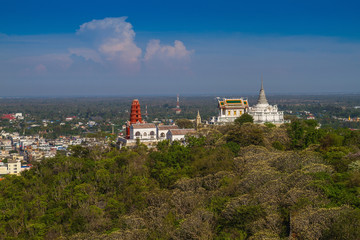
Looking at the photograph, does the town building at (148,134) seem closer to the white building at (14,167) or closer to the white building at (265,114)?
the white building at (265,114)

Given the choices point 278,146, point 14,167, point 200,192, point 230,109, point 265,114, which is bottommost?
point 14,167

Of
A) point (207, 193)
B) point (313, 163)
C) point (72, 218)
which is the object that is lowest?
point (72, 218)

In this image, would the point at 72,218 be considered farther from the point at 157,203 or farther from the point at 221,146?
the point at 221,146

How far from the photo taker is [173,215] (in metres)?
21.8

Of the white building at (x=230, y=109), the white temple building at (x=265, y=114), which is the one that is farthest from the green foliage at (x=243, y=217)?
the white building at (x=230, y=109)

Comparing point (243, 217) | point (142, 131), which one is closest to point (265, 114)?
point (142, 131)

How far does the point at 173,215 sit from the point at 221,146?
1302 centimetres

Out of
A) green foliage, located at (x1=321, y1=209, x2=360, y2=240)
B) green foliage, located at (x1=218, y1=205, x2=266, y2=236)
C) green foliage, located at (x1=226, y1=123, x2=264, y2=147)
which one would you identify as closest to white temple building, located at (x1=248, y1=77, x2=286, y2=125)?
green foliage, located at (x1=226, y1=123, x2=264, y2=147)

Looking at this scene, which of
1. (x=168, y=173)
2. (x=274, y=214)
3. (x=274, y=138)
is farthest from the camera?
(x=274, y=138)

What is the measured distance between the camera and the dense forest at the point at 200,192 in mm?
18234

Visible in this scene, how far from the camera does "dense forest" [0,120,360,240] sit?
18.2 meters

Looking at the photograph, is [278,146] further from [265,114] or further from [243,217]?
[265,114]

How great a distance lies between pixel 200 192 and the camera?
80.2ft

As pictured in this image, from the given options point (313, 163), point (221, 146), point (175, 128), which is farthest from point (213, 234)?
point (175, 128)
